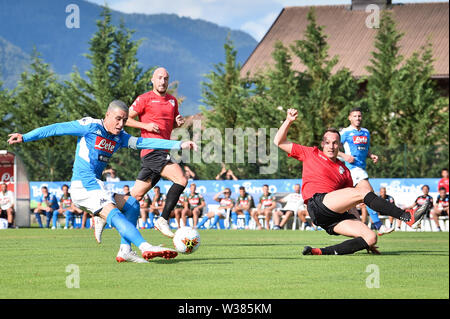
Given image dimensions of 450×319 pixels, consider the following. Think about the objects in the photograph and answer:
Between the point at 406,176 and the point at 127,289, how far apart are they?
19428mm

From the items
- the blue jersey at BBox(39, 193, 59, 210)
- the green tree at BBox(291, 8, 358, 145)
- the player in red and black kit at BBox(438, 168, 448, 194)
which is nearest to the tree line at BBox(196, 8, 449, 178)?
the green tree at BBox(291, 8, 358, 145)

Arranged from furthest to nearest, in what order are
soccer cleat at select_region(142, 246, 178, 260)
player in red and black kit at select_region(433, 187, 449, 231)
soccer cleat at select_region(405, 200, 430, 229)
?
player in red and black kit at select_region(433, 187, 449, 231) < soccer cleat at select_region(405, 200, 430, 229) < soccer cleat at select_region(142, 246, 178, 260)

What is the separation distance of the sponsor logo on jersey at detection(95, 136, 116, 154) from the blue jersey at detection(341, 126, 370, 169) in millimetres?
5584

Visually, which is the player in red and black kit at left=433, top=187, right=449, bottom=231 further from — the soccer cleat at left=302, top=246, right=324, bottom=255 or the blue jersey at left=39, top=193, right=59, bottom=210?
the soccer cleat at left=302, top=246, right=324, bottom=255

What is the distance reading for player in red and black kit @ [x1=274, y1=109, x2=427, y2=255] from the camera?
29.5 ft

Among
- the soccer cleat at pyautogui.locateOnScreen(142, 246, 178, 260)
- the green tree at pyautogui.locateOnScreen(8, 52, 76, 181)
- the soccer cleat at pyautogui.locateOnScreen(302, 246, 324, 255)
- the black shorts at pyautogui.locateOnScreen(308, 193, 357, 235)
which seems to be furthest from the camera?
the green tree at pyautogui.locateOnScreen(8, 52, 76, 181)

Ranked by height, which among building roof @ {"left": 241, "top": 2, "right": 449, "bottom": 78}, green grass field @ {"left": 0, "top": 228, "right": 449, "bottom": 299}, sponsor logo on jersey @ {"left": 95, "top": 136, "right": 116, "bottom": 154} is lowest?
green grass field @ {"left": 0, "top": 228, "right": 449, "bottom": 299}

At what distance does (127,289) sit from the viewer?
6.64m

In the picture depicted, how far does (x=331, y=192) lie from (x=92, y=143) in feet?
9.84

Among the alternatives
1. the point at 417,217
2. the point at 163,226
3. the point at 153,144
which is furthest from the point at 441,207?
the point at 153,144

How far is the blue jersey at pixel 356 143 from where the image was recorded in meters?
13.5

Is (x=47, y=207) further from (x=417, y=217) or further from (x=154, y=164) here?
(x=417, y=217)

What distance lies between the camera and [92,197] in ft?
28.8
